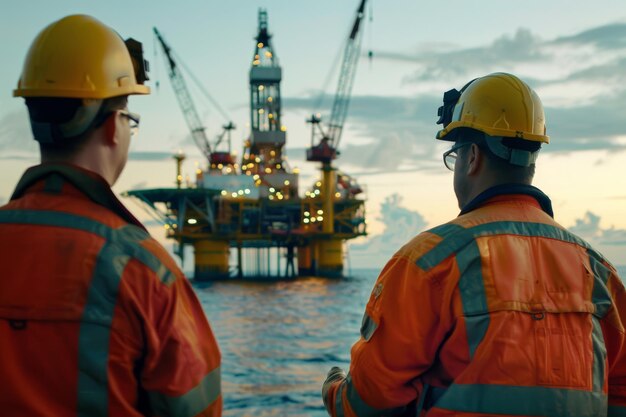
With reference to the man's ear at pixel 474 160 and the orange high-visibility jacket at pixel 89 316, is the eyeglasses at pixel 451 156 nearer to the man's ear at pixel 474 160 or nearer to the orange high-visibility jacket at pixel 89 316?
the man's ear at pixel 474 160

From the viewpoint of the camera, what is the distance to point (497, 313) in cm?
245

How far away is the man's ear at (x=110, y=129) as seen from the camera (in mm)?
2244

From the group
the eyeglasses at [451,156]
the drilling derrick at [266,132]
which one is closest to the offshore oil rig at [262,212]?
the drilling derrick at [266,132]

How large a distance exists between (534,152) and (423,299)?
77 centimetres

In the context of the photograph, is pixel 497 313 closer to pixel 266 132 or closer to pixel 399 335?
pixel 399 335

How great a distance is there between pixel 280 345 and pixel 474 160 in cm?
2170

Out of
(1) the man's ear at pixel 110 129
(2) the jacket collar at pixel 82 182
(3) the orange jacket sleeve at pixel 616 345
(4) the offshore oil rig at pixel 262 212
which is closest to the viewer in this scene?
(2) the jacket collar at pixel 82 182

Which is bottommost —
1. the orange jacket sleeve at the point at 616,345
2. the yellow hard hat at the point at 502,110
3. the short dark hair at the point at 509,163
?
the orange jacket sleeve at the point at 616,345

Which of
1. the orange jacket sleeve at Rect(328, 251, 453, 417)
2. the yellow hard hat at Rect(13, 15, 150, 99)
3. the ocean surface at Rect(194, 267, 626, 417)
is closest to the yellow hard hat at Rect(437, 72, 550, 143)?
the orange jacket sleeve at Rect(328, 251, 453, 417)

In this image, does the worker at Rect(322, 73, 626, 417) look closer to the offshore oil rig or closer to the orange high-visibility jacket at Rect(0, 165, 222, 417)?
the orange high-visibility jacket at Rect(0, 165, 222, 417)

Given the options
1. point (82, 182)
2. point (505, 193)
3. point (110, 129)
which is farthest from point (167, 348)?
point (505, 193)

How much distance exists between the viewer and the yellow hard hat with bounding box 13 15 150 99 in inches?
86.4

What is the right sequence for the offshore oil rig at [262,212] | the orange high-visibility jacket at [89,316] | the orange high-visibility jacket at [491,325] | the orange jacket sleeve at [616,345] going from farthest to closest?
the offshore oil rig at [262,212] → the orange jacket sleeve at [616,345] → the orange high-visibility jacket at [491,325] → the orange high-visibility jacket at [89,316]

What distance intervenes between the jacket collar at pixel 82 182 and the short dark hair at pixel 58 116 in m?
0.07
